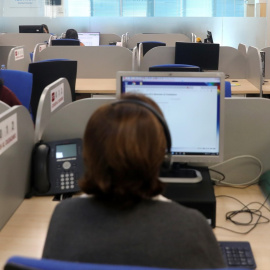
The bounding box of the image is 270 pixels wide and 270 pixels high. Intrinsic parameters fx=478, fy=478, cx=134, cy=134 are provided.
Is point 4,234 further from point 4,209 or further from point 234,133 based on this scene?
point 234,133

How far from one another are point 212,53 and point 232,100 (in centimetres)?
303

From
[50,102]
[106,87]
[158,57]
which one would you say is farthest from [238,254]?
[158,57]

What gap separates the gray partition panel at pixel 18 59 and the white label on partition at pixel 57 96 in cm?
253

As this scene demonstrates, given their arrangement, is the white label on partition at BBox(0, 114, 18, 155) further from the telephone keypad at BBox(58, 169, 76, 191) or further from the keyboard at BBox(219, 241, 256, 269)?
the keyboard at BBox(219, 241, 256, 269)

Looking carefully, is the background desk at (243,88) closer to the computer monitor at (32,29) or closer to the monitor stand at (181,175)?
the monitor stand at (181,175)

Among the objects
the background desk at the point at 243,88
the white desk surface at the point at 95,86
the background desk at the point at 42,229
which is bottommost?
the background desk at the point at 42,229

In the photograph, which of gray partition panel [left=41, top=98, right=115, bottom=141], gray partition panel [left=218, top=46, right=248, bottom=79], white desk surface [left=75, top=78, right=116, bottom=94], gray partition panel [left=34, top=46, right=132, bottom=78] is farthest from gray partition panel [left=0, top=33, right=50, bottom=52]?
gray partition panel [left=41, top=98, right=115, bottom=141]

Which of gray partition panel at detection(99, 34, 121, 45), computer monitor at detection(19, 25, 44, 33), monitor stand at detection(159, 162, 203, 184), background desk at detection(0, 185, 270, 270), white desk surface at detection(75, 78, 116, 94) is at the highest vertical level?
computer monitor at detection(19, 25, 44, 33)

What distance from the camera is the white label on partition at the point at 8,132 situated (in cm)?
158

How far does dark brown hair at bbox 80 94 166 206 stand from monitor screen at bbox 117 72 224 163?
724 millimetres

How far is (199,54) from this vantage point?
4.87m

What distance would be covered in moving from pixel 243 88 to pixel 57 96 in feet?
8.20

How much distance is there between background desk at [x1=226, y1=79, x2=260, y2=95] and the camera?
167 inches

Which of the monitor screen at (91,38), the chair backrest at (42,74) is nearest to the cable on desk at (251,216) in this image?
the chair backrest at (42,74)
